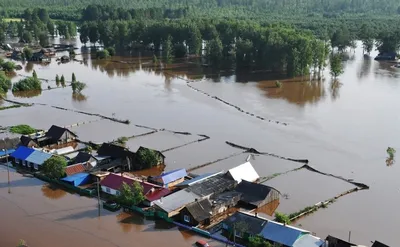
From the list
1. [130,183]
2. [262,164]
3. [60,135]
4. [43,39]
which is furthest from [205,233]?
[43,39]

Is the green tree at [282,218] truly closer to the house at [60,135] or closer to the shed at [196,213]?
the shed at [196,213]

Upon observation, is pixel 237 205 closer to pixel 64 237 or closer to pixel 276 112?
pixel 64 237

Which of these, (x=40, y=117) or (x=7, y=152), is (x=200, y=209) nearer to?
(x=7, y=152)

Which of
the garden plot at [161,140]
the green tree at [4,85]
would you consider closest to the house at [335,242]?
the garden plot at [161,140]

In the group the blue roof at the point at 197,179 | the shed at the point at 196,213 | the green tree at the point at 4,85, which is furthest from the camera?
the green tree at the point at 4,85

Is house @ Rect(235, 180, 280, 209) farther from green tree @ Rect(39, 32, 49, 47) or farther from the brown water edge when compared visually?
green tree @ Rect(39, 32, 49, 47)

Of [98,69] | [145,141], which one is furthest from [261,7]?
[145,141]
